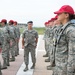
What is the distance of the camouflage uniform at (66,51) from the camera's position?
3984 millimetres

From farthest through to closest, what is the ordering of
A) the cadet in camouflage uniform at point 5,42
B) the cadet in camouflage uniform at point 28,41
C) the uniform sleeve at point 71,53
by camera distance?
the cadet in camouflage uniform at point 5,42 → the cadet in camouflage uniform at point 28,41 → the uniform sleeve at point 71,53

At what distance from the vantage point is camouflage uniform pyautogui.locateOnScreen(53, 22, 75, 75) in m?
3.98

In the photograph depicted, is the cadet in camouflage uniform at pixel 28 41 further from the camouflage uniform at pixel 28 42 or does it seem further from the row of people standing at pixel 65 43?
the row of people standing at pixel 65 43

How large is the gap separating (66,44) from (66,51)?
→ 0.36 ft

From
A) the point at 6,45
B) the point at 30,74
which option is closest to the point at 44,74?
the point at 30,74

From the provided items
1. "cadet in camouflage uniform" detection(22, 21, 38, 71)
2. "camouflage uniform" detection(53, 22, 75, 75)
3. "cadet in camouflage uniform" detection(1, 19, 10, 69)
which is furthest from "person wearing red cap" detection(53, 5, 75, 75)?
"cadet in camouflage uniform" detection(1, 19, 10, 69)

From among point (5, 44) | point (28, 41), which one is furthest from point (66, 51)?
point (5, 44)

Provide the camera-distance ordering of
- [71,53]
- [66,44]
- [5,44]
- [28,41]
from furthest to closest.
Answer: [5,44], [28,41], [66,44], [71,53]

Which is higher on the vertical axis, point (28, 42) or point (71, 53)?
point (71, 53)

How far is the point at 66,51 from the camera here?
13.9 ft

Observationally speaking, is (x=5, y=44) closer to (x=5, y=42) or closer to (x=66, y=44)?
(x=5, y=42)

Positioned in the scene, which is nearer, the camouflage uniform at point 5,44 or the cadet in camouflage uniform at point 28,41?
the cadet in camouflage uniform at point 28,41

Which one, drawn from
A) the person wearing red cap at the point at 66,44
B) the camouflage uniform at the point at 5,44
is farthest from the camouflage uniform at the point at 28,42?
the person wearing red cap at the point at 66,44

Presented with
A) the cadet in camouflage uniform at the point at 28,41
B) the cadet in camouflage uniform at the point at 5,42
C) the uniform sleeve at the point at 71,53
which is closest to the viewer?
the uniform sleeve at the point at 71,53
